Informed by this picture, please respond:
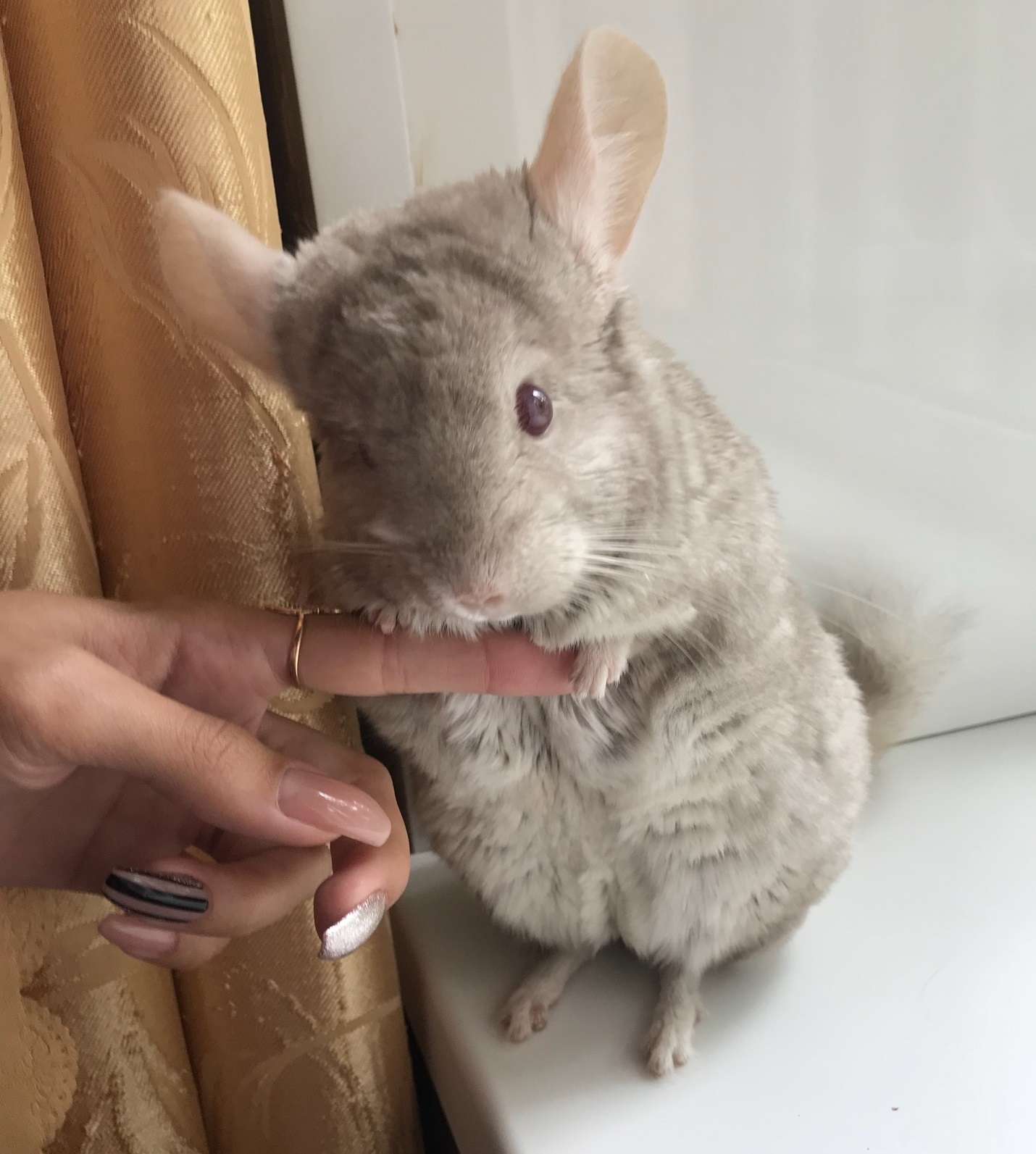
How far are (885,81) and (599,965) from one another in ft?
3.21

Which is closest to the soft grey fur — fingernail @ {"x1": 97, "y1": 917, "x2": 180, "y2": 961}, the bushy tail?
the bushy tail

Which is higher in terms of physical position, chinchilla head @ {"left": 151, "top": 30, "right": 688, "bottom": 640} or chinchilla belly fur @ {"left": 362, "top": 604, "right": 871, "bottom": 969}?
chinchilla head @ {"left": 151, "top": 30, "right": 688, "bottom": 640}

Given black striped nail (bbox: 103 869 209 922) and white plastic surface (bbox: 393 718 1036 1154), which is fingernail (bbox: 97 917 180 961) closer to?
black striped nail (bbox: 103 869 209 922)

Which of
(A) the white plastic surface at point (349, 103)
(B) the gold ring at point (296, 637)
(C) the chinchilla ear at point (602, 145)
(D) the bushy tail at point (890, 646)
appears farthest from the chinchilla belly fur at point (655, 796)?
(A) the white plastic surface at point (349, 103)

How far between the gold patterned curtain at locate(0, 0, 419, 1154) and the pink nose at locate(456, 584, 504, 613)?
253 mm

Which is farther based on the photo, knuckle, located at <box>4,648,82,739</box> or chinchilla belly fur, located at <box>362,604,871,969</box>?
chinchilla belly fur, located at <box>362,604,871,969</box>

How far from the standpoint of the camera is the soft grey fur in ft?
1.88

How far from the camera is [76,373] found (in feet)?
2.30

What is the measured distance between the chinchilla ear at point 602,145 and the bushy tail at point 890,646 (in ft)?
2.11

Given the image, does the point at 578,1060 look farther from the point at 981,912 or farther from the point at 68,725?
the point at 68,725

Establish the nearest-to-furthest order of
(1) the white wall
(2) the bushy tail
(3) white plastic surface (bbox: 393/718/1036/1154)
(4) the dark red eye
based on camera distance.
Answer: (4) the dark red eye
(3) white plastic surface (bbox: 393/718/1036/1154)
(1) the white wall
(2) the bushy tail

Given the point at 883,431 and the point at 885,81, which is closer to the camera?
the point at 885,81

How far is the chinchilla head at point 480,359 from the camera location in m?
0.56

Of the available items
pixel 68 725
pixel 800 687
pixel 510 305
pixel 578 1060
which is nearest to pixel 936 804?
pixel 800 687
